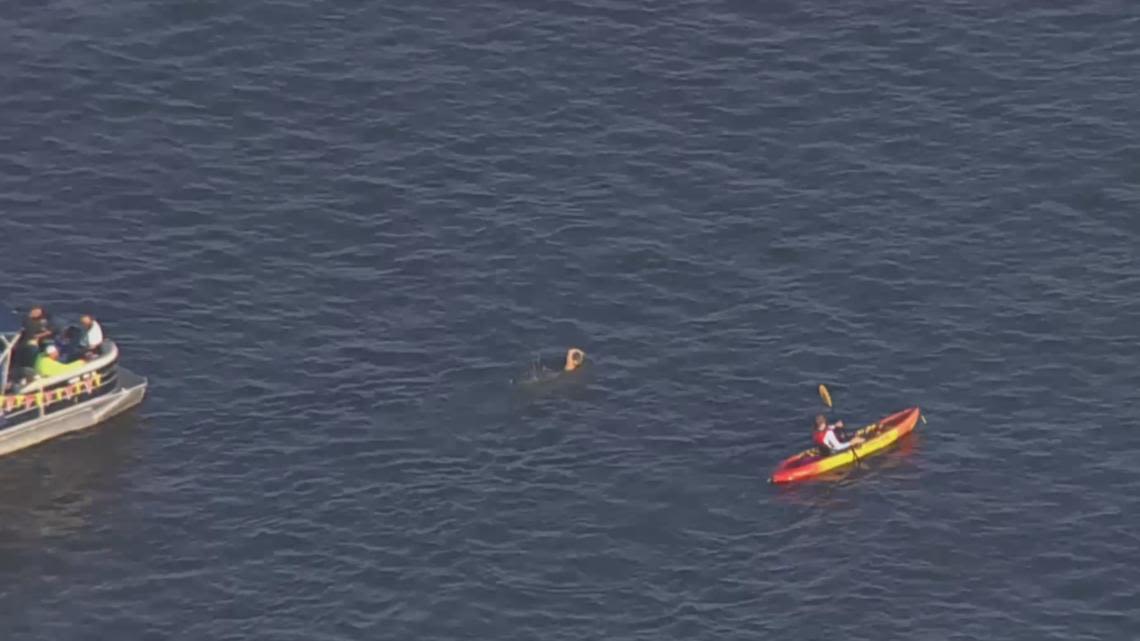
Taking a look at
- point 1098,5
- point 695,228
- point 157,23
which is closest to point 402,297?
point 695,228

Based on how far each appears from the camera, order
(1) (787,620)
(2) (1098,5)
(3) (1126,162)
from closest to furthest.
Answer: (1) (787,620), (3) (1126,162), (2) (1098,5)

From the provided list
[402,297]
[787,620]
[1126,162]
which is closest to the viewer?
[787,620]

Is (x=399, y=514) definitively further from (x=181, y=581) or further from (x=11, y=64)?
(x=11, y=64)

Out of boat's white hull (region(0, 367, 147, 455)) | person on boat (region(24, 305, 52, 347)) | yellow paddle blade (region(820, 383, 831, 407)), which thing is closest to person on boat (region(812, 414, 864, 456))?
yellow paddle blade (region(820, 383, 831, 407))

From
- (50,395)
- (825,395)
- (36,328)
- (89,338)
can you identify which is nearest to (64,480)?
(50,395)

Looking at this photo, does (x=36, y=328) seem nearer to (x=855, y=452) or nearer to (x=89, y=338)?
(x=89, y=338)

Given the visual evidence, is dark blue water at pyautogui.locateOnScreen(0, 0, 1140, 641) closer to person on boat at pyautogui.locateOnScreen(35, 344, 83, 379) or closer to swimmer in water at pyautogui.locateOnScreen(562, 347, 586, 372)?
swimmer in water at pyautogui.locateOnScreen(562, 347, 586, 372)

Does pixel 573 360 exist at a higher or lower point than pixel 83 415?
higher

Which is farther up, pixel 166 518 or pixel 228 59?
pixel 228 59
